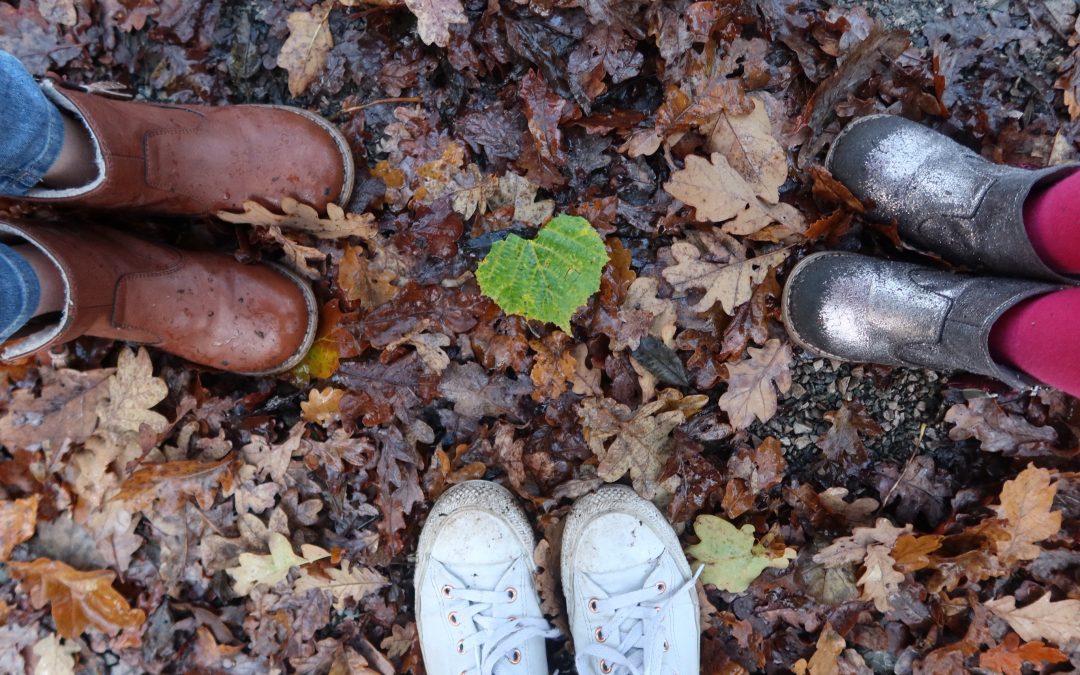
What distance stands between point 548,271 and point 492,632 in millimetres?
1306

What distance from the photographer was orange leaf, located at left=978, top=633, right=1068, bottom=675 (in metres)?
2.11

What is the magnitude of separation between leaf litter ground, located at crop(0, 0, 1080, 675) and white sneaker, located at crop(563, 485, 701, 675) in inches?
3.9

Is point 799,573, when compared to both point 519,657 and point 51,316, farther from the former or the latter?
point 51,316

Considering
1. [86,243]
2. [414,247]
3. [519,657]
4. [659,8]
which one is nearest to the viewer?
[86,243]

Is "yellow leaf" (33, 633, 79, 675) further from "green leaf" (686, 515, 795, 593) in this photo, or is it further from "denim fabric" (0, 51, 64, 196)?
"green leaf" (686, 515, 795, 593)

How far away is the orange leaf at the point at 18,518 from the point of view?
2297mm

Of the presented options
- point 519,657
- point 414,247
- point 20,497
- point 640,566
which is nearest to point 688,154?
point 414,247

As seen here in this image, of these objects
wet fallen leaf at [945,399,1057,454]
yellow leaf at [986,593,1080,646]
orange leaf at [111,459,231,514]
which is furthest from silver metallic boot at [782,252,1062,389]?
orange leaf at [111,459,231,514]

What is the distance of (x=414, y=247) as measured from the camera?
2074 mm

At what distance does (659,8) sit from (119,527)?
103 inches

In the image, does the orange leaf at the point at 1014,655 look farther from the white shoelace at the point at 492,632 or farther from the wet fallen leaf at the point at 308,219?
the wet fallen leaf at the point at 308,219

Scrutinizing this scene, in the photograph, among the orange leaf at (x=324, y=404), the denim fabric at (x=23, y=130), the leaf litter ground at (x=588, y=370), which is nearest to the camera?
the denim fabric at (x=23, y=130)

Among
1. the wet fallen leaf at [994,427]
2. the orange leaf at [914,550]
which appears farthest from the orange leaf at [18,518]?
the wet fallen leaf at [994,427]

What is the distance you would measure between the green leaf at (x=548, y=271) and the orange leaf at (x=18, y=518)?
191cm
